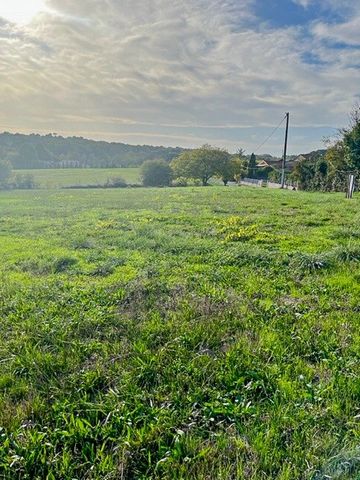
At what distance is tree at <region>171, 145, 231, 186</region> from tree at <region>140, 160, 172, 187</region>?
237 cm

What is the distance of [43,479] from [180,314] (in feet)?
8.07

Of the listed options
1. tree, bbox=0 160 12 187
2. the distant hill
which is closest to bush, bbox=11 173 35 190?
tree, bbox=0 160 12 187

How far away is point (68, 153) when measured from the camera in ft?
316

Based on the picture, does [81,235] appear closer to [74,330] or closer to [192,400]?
[74,330]

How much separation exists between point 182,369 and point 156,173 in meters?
58.0

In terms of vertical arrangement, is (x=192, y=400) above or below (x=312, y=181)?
below

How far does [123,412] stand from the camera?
257 cm

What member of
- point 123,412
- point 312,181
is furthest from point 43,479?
point 312,181

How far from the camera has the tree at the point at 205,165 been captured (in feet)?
190

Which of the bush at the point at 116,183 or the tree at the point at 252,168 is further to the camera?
the tree at the point at 252,168

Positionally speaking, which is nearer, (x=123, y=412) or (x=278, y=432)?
(x=278, y=432)

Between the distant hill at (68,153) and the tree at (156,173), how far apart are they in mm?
16362

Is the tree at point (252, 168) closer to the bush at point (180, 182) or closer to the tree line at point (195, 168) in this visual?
the tree line at point (195, 168)

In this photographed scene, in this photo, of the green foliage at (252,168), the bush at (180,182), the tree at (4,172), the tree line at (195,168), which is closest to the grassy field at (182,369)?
the tree at (4,172)
